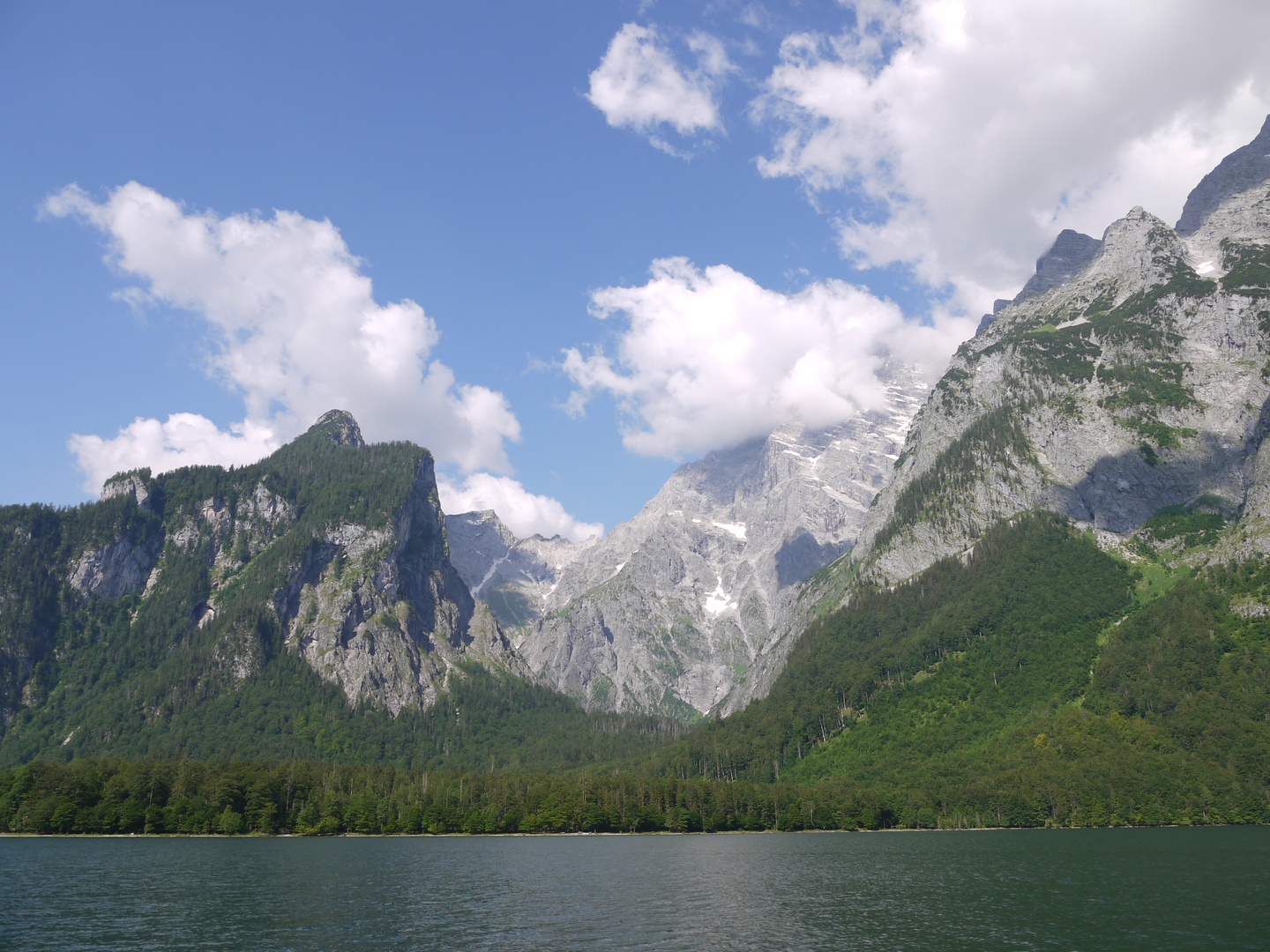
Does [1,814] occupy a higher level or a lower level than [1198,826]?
higher

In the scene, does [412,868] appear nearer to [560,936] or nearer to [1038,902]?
[560,936]

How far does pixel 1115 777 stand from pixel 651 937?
175 m

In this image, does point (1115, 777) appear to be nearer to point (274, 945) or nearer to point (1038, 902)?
point (1038, 902)

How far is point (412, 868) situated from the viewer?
116 m

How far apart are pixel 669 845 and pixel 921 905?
91204mm

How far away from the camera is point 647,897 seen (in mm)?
88688

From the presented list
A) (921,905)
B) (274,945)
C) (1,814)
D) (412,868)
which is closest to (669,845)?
(412,868)

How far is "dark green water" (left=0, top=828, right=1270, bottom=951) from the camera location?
6431cm

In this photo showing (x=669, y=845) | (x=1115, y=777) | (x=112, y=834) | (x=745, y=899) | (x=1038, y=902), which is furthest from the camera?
(x=1115, y=777)

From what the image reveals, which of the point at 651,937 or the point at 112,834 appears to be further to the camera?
the point at 112,834

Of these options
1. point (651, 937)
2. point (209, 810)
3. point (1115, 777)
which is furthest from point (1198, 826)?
point (209, 810)

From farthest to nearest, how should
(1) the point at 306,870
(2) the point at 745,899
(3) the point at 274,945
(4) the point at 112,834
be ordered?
(4) the point at 112,834
(1) the point at 306,870
(2) the point at 745,899
(3) the point at 274,945

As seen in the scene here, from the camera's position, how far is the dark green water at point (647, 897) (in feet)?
211

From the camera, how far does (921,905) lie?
82000 millimetres
